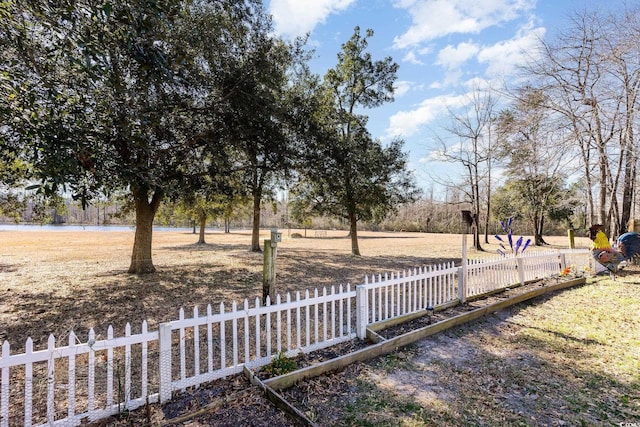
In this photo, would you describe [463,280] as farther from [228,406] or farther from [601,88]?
[601,88]

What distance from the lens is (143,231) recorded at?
9.18 metres

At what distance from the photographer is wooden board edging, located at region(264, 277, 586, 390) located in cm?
319

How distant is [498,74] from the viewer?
31.4ft

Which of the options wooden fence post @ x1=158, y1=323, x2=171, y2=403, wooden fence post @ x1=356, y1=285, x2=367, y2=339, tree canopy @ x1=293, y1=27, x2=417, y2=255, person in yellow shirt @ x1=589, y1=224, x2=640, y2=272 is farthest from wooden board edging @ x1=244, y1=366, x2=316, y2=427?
tree canopy @ x1=293, y1=27, x2=417, y2=255

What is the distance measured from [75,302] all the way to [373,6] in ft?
32.2

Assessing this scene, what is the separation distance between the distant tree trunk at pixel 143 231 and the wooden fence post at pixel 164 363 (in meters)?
7.10

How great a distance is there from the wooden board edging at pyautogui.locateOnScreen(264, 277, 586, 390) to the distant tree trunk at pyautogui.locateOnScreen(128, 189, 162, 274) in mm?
7601

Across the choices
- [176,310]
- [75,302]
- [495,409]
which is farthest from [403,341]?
[75,302]

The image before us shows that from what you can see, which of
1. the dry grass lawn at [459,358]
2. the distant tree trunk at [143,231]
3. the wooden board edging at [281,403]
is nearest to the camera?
the wooden board edging at [281,403]

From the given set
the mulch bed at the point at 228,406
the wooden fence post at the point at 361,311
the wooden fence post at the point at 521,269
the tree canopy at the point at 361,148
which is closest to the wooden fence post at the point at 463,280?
the wooden fence post at the point at 521,269

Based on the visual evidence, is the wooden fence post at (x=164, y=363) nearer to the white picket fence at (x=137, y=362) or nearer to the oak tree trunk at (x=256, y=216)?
the white picket fence at (x=137, y=362)

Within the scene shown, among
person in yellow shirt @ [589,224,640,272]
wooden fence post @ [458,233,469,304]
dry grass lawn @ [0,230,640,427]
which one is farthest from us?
person in yellow shirt @ [589,224,640,272]

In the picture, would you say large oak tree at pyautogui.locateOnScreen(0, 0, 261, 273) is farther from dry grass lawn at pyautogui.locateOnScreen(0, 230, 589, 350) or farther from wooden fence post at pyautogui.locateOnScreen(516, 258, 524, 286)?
wooden fence post at pyautogui.locateOnScreen(516, 258, 524, 286)

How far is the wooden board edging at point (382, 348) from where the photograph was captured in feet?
10.5
